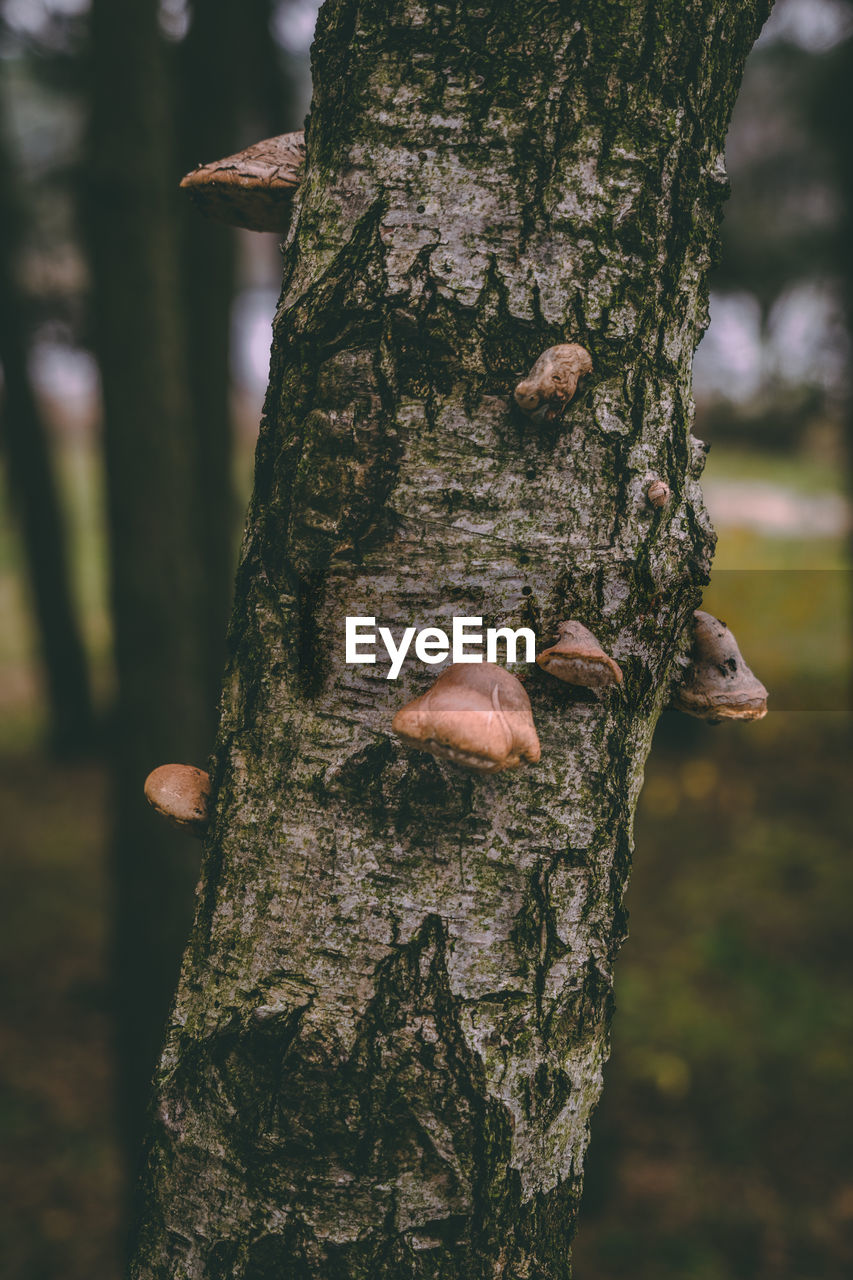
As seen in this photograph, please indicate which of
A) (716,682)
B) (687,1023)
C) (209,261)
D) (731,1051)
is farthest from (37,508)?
(716,682)

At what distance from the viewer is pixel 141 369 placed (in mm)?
3771

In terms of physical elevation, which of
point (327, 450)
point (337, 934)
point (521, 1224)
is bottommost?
point (521, 1224)

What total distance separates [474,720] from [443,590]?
0.21 metres

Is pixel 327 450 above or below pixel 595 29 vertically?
below

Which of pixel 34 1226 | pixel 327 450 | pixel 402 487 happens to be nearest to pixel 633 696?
pixel 402 487

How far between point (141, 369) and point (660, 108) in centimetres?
312

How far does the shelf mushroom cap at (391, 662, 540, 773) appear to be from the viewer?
1.00 meters

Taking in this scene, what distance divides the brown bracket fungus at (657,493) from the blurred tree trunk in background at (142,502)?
3.15m

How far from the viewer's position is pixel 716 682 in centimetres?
144

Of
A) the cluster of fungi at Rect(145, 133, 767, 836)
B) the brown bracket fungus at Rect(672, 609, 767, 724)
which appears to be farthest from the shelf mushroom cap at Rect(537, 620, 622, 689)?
the brown bracket fungus at Rect(672, 609, 767, 724)

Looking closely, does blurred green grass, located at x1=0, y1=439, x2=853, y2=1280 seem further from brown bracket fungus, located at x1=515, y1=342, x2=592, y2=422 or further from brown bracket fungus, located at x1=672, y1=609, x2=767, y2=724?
brown bracket fungus, located at x1=515, y1=342, x2=592, y2=422

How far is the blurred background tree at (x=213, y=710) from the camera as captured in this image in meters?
3.92

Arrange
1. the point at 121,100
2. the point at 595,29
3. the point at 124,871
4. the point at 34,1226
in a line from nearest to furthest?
the point at 595,29 < the point at 121,100 < the point at 124,871 < the point at 34,1226

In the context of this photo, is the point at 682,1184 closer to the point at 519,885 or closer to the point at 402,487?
the point at 519,885
